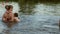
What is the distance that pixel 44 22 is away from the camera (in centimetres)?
1554

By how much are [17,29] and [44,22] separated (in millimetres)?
2492

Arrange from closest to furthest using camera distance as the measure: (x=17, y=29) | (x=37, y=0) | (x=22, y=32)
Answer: (x=22, y=32) → (x=17, y=29) → (x=37, y=0)

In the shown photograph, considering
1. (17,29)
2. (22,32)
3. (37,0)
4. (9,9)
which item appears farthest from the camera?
(37,0)

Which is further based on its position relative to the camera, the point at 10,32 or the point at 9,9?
the point at 9,9

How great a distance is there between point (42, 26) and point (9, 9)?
7.19 ft

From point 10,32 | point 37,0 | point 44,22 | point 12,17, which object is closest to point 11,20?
point 12,17

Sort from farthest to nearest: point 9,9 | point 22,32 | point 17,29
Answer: point 9,9
point 17,29
point 22,32

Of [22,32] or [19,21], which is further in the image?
[19,21]

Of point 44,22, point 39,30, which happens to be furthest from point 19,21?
point 39,30

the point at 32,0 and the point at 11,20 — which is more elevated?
the point at 11,20

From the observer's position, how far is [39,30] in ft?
43.5

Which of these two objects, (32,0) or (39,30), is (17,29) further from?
(32,0)

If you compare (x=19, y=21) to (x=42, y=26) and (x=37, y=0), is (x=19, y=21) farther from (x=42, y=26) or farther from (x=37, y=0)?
(x=37, y=0)

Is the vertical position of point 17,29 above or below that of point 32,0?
Answer: above
